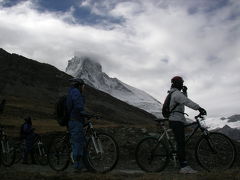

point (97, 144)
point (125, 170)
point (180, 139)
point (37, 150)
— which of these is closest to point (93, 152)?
point (97, 144)

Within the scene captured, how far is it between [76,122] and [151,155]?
2.11 meters

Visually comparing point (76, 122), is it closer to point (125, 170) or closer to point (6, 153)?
point (125, 170)

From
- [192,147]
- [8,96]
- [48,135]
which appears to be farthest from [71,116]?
[8,96]

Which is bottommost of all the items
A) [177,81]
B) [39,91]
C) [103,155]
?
[103,155]

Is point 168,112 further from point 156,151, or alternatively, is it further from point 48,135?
point 48,135

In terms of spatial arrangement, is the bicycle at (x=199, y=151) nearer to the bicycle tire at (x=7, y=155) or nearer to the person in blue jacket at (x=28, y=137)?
the bicycle tire at (x=7, y=155)

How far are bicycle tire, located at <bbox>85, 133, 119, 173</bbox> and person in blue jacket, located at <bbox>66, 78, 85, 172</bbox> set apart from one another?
0.69 ft

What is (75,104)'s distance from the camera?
1059 cm

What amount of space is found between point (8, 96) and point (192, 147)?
73.4 m

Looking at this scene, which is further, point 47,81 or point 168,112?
point 47,81

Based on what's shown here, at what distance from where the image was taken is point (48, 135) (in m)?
29.8

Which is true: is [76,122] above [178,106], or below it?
below

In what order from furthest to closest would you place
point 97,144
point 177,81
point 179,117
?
point 177,81 → point 179,117 → point 97,144

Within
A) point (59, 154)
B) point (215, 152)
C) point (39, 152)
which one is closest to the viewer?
point (215, 152)
